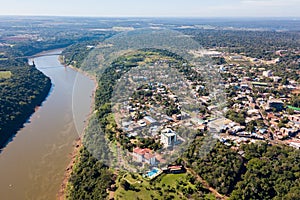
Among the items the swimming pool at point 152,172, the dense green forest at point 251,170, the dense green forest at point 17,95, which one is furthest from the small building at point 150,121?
the dense green forest at point 17,95

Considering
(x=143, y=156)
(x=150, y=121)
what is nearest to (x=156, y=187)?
(x=143, y=156)

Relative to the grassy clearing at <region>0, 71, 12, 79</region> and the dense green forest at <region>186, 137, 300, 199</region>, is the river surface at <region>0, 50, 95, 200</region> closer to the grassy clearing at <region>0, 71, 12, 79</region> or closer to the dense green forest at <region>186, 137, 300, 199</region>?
the grassy clearing at <region>0, 71, 12, 79</region>

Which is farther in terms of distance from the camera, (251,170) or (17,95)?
(17,95)

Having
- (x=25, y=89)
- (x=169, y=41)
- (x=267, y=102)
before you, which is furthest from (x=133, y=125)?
(x=169, y=41)

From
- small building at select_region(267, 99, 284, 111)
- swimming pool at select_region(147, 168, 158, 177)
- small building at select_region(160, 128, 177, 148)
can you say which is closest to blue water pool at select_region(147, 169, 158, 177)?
swimming pool at select_region(147, 168, 158, 177)

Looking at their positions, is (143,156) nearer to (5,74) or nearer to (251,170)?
(251,170)

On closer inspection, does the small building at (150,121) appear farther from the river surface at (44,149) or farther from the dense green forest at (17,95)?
the dense green forest at (17,95)
